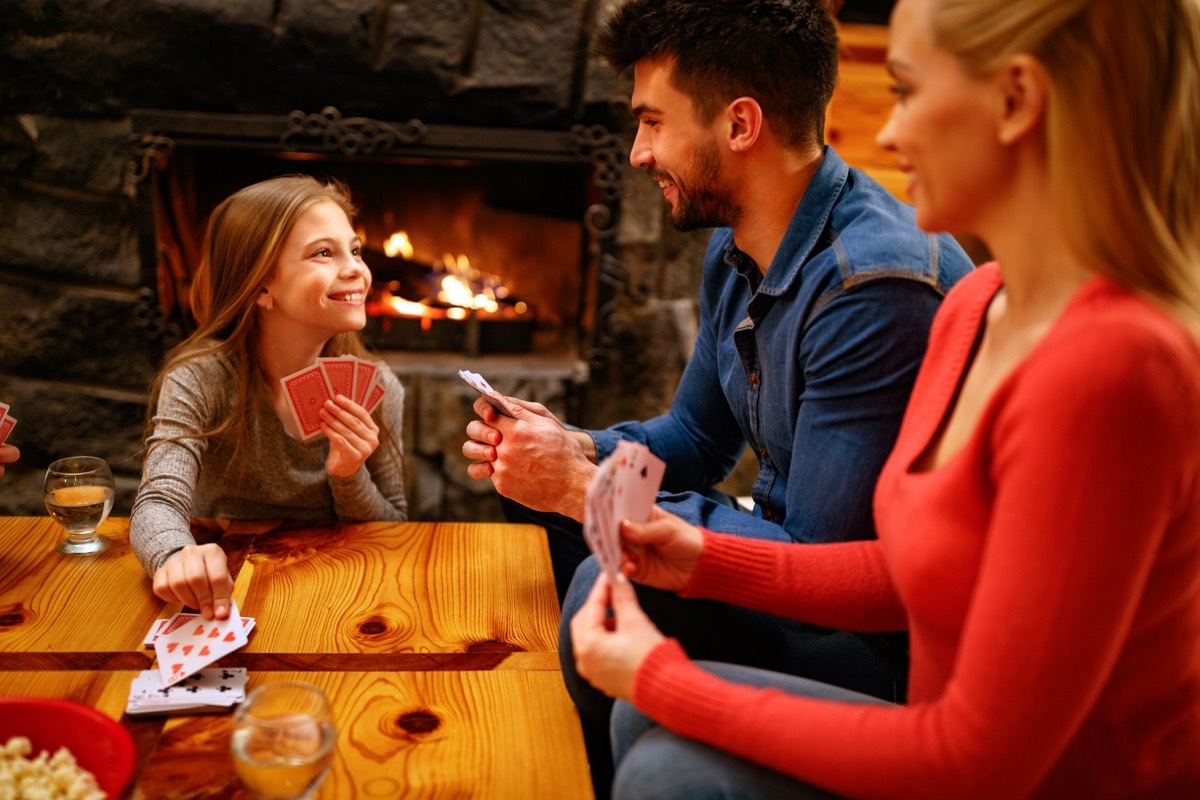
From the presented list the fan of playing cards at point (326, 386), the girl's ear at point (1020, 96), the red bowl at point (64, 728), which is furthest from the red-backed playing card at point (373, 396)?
the girl's ear at point (1020, 96)

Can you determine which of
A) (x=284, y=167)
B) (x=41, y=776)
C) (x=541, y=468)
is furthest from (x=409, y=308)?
(x=41, y=776)

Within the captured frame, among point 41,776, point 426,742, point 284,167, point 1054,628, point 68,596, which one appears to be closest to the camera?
point 1054,628

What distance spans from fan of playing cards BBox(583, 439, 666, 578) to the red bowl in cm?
52

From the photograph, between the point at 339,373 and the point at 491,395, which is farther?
the point at 339,373

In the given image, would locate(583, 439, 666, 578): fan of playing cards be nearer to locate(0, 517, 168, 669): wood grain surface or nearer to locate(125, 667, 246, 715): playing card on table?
locate(125, 667, 246, 715): playing card on table

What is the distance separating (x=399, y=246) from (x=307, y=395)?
169cm

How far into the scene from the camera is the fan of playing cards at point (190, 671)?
1.17 metres

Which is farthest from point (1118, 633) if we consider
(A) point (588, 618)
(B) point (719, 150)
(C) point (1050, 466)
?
(B) point (719, 150)

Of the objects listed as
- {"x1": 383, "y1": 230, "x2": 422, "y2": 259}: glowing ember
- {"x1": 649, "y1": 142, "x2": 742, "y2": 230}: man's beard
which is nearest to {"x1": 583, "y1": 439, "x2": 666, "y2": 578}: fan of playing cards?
{"x1": 649, "y1": 142, "x2": 742, "y2": 230}: man's beard

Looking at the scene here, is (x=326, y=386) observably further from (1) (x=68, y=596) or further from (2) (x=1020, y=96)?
(2) (x=1020, y=96)

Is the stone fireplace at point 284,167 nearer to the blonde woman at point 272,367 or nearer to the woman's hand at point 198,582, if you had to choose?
the blonde woman at point 272,367

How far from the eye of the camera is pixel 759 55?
1.71 metres

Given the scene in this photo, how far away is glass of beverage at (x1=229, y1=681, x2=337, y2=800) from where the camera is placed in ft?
3.09

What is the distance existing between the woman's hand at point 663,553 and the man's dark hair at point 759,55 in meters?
0.80
